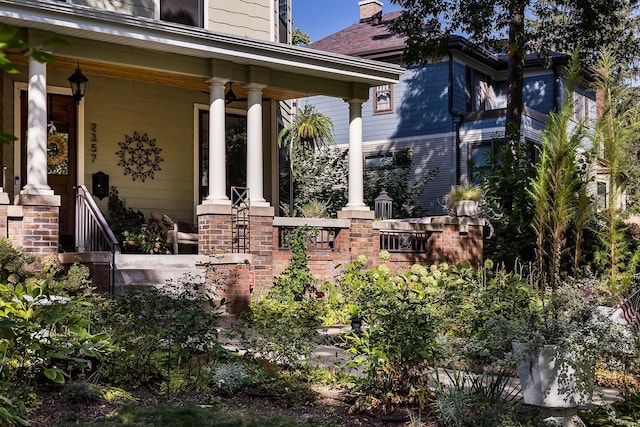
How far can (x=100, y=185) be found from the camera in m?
13.0

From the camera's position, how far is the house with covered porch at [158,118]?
9.88 meters

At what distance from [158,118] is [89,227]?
327cm

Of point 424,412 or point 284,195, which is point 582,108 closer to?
point 284,195

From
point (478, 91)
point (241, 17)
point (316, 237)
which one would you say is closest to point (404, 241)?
point (316, 237)

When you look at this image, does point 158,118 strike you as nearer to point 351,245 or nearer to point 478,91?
point 351,245

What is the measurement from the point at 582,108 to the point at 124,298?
22000mm

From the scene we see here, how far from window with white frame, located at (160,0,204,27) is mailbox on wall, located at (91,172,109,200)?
3.11 meters

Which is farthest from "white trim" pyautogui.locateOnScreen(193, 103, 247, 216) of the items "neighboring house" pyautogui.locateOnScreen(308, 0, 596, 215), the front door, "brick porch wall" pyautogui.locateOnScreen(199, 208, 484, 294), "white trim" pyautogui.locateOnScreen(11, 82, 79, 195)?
"neighboring house" pyautogui.locateOnScreen(308, 0, 596, 215)

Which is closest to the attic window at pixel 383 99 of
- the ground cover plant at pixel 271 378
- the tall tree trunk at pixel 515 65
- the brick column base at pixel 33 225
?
the tall tree trunk at pixel 515 65

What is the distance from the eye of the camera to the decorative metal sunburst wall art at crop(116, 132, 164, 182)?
1330cm

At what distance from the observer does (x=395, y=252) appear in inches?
528

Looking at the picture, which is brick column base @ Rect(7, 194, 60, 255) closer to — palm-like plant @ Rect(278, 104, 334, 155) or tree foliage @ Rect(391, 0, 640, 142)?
palm-like plant @ Rect(278, 104, 334, 155)

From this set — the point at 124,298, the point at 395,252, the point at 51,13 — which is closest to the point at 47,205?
the point at 51,13

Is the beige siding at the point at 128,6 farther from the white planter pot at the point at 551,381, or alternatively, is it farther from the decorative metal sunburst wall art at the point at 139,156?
the white planter pot at the point at 551,381
